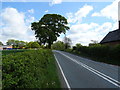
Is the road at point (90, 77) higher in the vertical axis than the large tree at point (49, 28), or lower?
lower

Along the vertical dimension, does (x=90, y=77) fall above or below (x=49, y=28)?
below

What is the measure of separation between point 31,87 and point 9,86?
0.81 m

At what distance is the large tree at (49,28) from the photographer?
4793 centimetres

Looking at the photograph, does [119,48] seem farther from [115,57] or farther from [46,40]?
[46,40]

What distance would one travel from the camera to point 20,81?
430 cm

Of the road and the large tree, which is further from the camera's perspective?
the large tree

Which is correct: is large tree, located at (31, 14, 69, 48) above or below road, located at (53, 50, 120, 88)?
above

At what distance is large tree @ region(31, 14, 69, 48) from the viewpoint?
157ft

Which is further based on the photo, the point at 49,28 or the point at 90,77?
the point at 49,28

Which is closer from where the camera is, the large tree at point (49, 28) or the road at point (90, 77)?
the road at point (90, 77)

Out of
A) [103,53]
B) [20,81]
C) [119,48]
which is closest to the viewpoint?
[20,81]

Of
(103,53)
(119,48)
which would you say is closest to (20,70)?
(119,48)

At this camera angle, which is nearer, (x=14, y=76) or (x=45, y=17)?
(x=14, y=76)

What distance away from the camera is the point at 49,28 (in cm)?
4966
